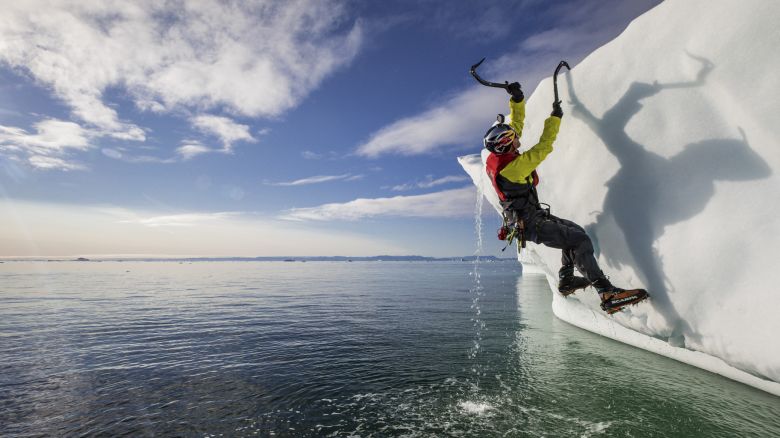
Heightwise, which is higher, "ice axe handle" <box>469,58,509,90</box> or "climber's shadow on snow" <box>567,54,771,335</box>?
"ice axe handle" <box>469,58,509,90</box>

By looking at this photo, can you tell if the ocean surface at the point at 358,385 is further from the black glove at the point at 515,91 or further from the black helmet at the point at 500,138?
the black glove at the point at 515,91

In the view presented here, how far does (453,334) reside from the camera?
51.3 ft

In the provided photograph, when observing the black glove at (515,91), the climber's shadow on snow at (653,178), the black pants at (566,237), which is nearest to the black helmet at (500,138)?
the black glove at (515,91)

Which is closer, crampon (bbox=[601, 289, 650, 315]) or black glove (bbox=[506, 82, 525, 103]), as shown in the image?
crampon (bbox=[601, 289, 650, 315])

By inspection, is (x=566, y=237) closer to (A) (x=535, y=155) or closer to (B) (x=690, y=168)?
(A) (x=535, y=155)

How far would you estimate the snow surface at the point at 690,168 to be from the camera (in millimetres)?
4938

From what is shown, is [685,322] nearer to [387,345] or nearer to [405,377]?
[405,377]

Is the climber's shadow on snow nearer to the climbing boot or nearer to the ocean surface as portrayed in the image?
the climbing boot

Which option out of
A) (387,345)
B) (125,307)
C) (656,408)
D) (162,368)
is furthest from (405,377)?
(125,307)

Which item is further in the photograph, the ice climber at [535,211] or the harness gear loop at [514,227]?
the harness gear loop at [514,227]

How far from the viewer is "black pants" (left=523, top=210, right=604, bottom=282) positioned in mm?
6562

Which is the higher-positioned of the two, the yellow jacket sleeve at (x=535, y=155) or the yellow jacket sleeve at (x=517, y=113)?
the yellow jacket sleeve at (x=517, y=113)

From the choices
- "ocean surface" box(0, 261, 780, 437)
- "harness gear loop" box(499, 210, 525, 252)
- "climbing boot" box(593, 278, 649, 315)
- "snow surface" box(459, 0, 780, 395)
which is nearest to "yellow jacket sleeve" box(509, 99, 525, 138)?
"snow surface" box(459, 0, 780, 395)

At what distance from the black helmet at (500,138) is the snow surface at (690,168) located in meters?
2.26
